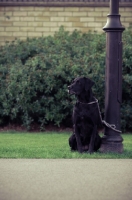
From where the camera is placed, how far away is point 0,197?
5762 mm

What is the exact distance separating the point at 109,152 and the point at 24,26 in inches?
402

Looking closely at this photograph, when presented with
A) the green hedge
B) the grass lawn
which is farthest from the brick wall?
the grass lawn

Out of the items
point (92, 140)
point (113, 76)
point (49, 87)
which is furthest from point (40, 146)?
point (49, 87)

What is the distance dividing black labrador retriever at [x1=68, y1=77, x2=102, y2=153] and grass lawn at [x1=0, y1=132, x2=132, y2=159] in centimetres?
22

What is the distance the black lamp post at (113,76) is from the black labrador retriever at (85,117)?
22 centimetres

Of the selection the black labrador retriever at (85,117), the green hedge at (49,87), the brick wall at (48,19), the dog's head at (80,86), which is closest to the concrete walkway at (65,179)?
the black labrador retriever at (85,117)

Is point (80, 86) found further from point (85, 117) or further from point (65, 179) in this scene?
point (65, 179)

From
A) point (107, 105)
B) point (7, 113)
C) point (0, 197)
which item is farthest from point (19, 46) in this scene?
point (0, 197)

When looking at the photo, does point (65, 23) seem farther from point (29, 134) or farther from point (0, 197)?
point (0, 197)

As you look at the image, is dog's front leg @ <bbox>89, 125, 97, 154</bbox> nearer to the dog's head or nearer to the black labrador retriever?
the black labrador retriever

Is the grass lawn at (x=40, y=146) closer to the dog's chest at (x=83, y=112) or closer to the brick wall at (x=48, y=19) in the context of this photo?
the dog's chest at (x=83, y=112)

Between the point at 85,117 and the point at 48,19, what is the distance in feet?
33.2

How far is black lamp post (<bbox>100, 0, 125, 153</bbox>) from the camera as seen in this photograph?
28.3ft

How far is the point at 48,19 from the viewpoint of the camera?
1817 centimetres
